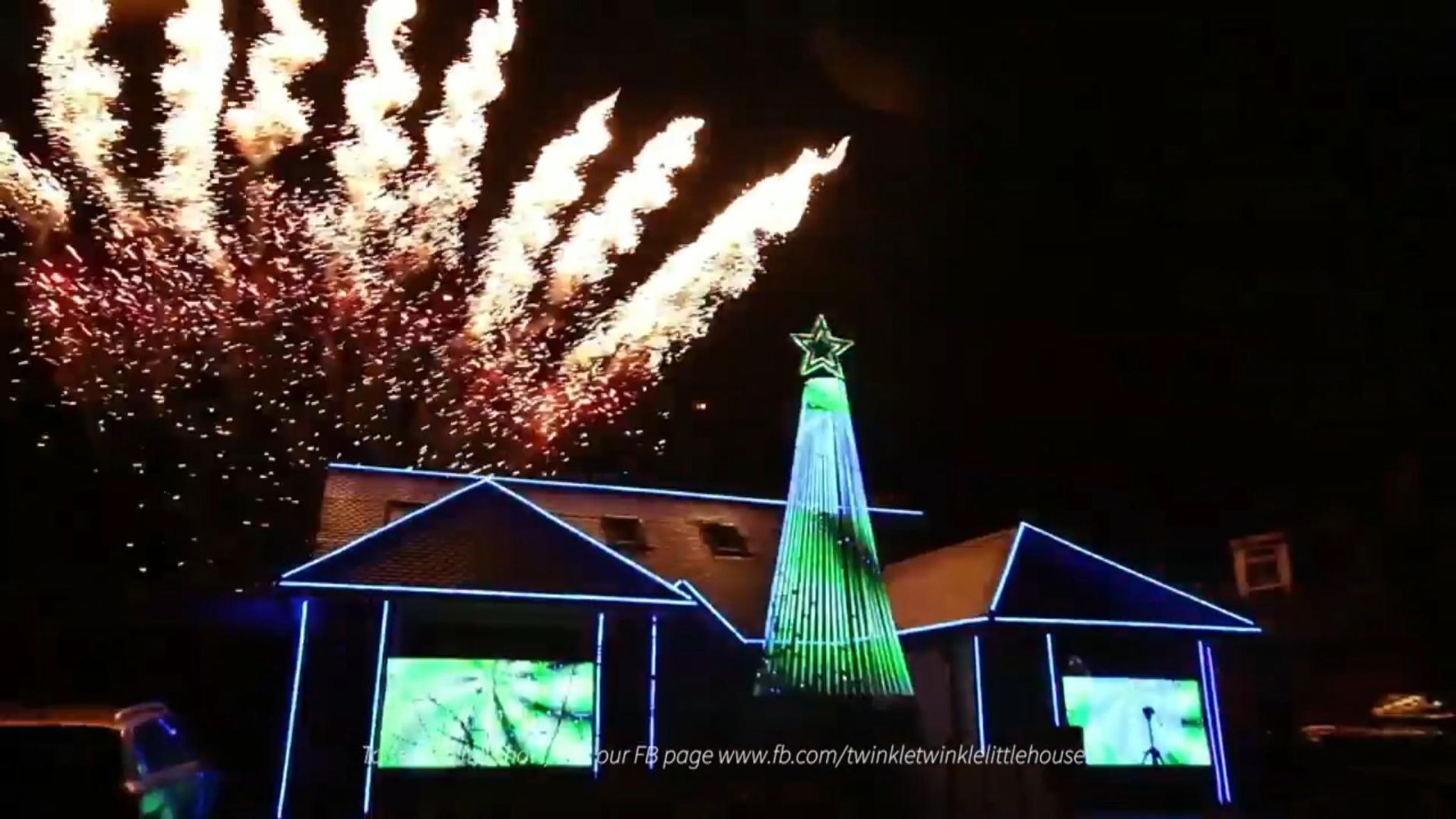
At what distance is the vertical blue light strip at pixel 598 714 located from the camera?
15023 mm

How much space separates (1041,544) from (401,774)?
968 cm

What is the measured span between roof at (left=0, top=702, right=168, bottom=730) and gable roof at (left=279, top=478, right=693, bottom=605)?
5.08 metres

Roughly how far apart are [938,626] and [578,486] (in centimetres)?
703

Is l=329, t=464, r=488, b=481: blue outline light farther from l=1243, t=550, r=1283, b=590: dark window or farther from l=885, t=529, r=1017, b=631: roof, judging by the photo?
l=1243, t=550, r=1283, b=590: dark window

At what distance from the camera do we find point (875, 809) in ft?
45.3

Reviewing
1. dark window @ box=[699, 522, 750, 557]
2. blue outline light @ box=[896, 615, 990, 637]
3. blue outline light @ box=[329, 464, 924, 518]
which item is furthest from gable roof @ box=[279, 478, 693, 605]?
blue outline light @ box=[896, 615, 990, 637]

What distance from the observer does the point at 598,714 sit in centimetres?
1537

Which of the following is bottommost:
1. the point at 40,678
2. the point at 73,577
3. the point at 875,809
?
the point at 875,809

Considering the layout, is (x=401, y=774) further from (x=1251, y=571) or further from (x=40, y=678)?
(x=1251, y=571)

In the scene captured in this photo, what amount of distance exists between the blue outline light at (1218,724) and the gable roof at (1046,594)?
72cm

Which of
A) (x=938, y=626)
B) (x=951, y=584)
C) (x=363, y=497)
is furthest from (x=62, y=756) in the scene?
(x=951, y=584)

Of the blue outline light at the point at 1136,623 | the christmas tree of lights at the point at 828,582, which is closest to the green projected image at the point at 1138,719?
the blue outline light at the point at 1136,623

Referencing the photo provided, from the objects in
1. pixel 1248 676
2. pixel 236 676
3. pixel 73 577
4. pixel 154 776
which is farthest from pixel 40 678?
pixel 1248 676

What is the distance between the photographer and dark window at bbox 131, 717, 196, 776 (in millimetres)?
8391
